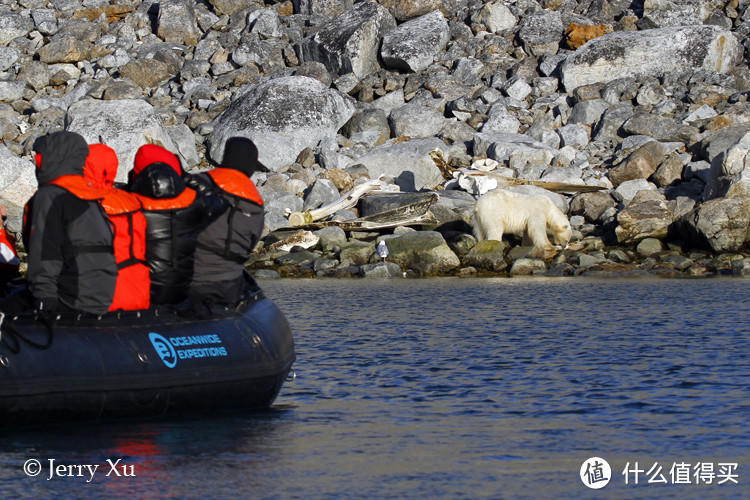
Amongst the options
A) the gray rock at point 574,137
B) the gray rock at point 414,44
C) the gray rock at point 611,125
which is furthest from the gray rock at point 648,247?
the gray rock at point 414,44

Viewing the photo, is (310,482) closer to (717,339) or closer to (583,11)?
(717,339)

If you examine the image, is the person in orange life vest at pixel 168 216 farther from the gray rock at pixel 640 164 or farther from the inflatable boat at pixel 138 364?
the gray rock at pixel 640 164

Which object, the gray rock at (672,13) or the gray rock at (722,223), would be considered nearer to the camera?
the gray rock at (722,223)

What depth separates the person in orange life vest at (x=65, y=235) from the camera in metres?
6.84

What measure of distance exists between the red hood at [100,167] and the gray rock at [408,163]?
1794 cm

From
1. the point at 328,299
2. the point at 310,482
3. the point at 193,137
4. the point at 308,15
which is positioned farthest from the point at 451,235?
the point at 308,15

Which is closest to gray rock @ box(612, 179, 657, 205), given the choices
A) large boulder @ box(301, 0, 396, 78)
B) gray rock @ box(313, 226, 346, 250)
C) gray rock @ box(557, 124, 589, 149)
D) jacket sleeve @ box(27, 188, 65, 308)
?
gray rock @ box(557, 124, 589, 149)

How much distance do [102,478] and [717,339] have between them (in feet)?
24.3

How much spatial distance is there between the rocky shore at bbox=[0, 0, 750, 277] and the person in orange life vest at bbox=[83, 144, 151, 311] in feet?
39.9

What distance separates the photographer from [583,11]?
36.0 m

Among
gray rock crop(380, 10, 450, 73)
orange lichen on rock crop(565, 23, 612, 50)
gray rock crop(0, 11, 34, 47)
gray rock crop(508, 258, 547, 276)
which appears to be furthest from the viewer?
gray rock crop(0, 11, 34, 47)

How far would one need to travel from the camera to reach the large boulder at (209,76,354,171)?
27203 millimetres

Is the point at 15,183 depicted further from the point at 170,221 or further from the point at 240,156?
the point at 170,221

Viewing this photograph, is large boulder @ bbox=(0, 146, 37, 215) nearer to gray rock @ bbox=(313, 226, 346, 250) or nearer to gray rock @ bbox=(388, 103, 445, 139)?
gray rock @ bbox=(313, 226, 346, 250)
